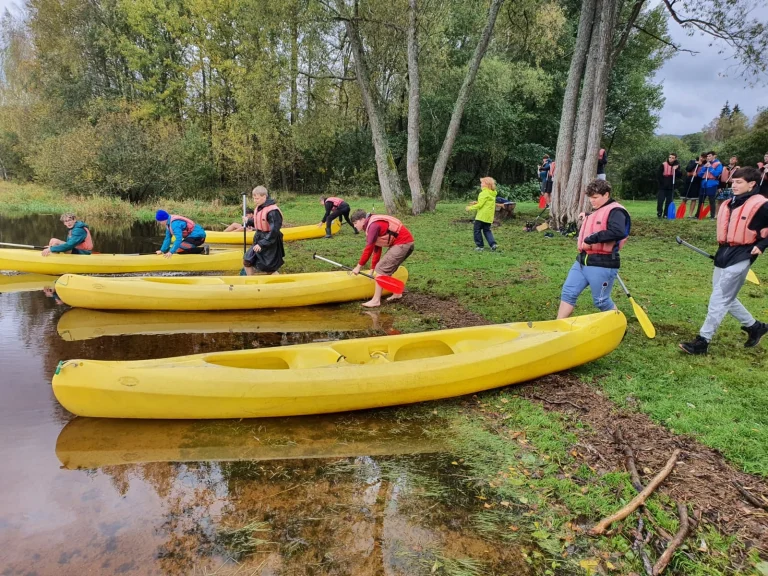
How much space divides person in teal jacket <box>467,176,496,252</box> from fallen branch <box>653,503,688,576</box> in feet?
21.5

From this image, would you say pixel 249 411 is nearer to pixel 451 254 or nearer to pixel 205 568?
pixel 205 568

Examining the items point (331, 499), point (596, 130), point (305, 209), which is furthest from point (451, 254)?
point (305, 209)

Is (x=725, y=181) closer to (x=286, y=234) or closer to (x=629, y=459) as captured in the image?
(x=286, y=234)

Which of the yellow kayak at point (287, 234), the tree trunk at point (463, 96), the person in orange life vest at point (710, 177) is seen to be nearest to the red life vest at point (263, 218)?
the yellow kayak at point (287, 234)

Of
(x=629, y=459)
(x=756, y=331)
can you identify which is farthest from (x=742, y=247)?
(x=629, y=459)

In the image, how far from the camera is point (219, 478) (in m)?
3.24

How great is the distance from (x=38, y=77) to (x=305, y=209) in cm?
1668

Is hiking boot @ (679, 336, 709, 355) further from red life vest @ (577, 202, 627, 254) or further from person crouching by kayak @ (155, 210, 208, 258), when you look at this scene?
person crouching by kayak @ (155, 210, 208, 258)

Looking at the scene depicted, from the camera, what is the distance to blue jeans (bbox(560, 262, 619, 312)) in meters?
4.65

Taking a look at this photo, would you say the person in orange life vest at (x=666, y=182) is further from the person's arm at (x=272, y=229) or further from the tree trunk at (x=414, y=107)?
the person's arm at (x=272, y=229)

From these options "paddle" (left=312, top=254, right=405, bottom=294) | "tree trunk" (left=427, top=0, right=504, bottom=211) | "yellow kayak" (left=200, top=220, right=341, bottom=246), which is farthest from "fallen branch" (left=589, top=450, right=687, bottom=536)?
"tree trunk" (left=427, top=0, right=504, bottom=211)

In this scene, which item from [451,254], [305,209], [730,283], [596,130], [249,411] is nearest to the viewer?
[249,411]

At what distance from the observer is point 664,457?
3.21 m

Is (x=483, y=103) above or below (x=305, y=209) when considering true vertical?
above
